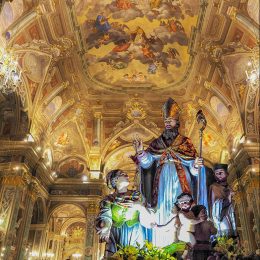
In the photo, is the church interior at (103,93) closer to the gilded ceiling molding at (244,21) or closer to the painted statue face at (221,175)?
the gilded ceiling molding at (244,21)

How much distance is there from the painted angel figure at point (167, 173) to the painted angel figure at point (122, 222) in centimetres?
24

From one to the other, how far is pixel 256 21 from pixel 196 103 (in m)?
7.08

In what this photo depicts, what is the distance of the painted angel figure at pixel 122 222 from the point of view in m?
5.29

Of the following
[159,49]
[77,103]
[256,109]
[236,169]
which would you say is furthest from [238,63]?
[77,103]

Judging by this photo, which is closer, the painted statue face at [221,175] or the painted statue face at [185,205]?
the painted statue face at [185,205]

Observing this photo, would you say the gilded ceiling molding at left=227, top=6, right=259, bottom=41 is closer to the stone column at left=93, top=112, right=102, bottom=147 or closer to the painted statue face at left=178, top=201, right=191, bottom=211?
the painted statue face at left=178, top=201, right=191, bottom=211

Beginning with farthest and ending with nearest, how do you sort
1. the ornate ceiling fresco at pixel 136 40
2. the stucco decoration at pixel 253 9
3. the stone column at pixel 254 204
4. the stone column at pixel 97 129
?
the stone column at pixel 97 129 < the ornate ceiling fresco at pixel 136 40 < the stone column at pixel 254 204 < the stucco decoration at pixel 253 9

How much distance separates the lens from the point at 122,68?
17.9 m

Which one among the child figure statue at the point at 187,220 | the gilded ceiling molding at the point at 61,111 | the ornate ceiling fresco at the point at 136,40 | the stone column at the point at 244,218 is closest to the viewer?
the child figure statue at the point at 187,220

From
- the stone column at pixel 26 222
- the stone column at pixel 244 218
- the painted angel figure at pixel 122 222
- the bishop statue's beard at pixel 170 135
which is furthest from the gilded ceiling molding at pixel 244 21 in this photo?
the stone column at pixel 26 222

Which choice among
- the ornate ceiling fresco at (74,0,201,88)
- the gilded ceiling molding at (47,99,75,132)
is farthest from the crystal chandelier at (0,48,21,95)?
the gilded ceiling molding at (47,99,75,132)

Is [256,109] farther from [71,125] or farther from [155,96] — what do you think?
[71,125]

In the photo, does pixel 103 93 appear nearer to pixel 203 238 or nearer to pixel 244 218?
pixel 244 218

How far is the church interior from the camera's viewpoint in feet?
43.8
